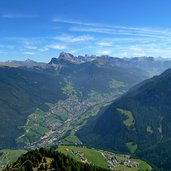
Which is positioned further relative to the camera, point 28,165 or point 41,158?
point 41,158

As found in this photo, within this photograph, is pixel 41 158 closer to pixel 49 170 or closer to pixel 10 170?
pixel 49 170

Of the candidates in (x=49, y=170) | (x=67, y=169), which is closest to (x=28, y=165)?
(x=49, y=170)

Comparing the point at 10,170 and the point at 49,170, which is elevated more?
the point at 10,170

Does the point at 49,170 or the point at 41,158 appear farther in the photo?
the point at 41,158

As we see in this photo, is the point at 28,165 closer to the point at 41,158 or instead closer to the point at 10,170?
the point at 41,158

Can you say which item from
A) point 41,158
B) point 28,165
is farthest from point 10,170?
point 41,158

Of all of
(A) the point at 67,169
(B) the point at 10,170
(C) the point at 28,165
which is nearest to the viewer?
(B) the point at 10,170

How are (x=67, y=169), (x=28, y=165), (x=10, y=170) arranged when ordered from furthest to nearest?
(x=67, y=169)
(x=28, y=165)
(x=10, y=170)

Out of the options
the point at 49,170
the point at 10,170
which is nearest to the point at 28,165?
the point at 49,170
